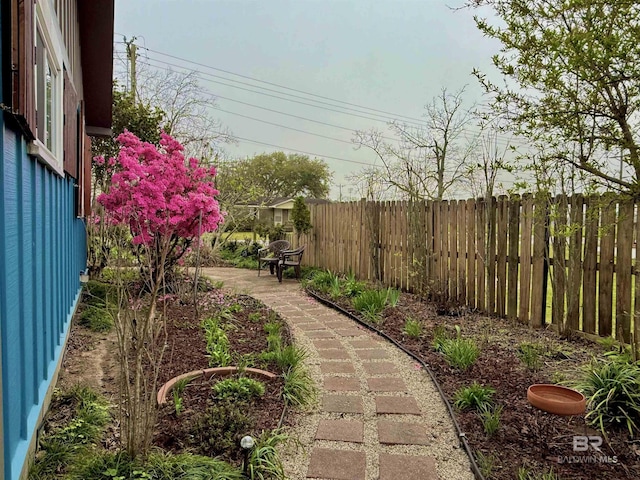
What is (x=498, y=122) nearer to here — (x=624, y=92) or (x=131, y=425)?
(x=624, y=92)

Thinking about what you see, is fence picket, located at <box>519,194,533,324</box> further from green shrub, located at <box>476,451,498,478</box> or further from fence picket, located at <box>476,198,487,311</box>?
green shrub, located at <box>476,451,498,478</box>

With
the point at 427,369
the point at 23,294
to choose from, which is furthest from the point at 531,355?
the point at 23,294

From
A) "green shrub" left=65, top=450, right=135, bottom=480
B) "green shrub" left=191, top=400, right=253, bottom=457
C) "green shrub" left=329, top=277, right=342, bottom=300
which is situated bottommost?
"green shrub" left=191, top=400, right=253, bottom=457

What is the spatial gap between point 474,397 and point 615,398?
2.79 feet

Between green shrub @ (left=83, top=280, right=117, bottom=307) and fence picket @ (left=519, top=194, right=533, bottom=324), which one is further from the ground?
fence picket @ (left=519, top=194, right=533, bottom=324)

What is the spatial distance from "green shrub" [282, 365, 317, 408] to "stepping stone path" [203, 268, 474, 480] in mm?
82

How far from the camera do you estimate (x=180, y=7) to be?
9.60 metres

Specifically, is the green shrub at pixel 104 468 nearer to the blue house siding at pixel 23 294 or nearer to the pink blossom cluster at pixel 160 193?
the blue house siding at pixel 23 294

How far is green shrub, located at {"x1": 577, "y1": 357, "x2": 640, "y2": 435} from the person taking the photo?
2.63 m

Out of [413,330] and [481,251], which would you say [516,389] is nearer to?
[413,330]

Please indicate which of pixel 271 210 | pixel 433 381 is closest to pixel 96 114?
pixel 433 381

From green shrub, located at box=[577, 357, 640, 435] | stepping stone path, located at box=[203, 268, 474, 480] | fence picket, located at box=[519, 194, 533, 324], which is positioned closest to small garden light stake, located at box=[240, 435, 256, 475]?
stepping stone path, located at box=[203, 268, 474, 480]

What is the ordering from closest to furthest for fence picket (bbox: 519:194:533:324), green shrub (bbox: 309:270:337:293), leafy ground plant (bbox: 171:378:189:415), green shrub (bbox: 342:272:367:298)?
leafy ground plant (bbox: 171:378:189:415) < fence picket (bbox: 519:194:533:324) < green shrub (bbox: 342:272:367:298) < green shrub (bbox: 309:270:337:293)

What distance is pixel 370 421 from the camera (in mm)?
2840
